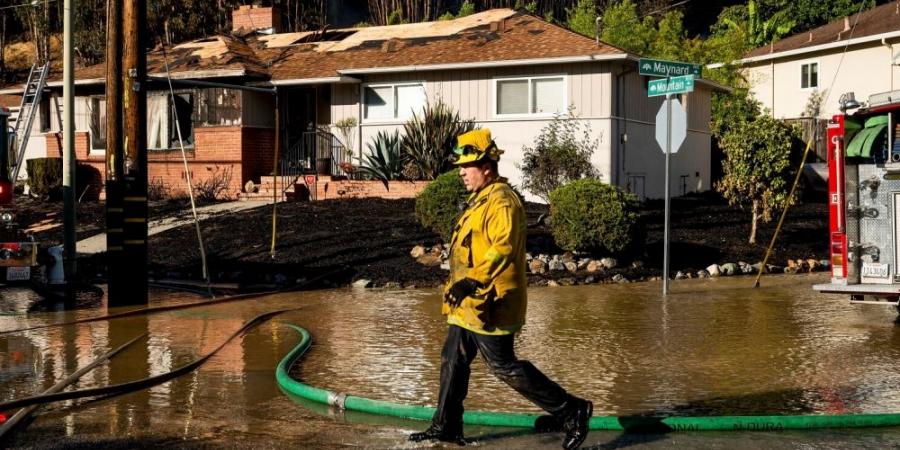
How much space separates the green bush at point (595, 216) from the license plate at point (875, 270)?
18.8 feet

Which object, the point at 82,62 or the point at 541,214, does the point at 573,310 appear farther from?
the point at 82,62

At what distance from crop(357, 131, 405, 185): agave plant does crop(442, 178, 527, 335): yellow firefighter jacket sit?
66.4 ft

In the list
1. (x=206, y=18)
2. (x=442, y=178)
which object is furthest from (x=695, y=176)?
(x=206, y=18)

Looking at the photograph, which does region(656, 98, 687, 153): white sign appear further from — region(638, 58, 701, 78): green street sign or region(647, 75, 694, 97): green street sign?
region(638, 58, 701, 78): green street sign

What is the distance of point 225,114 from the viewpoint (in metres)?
29.9

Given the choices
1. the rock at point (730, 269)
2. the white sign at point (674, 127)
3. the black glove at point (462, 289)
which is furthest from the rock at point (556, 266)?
the black glove at point (462, 289)

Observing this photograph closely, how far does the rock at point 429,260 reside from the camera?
18.4 meters

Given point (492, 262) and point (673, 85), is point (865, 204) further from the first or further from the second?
point (492, 262)

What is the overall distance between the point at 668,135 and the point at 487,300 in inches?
385

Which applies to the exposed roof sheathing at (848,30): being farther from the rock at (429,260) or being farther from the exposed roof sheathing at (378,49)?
the rock at (429,260)

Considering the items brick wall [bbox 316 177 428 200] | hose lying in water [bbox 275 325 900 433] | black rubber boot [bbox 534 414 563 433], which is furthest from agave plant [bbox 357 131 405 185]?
black rubber boot [bbox 534 414 563 433]

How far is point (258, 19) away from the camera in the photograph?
3603 centimetres

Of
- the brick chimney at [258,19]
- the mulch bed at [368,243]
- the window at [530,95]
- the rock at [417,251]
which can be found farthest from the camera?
the brick chimney at [258,19]

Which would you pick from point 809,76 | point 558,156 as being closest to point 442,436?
point 558,156
